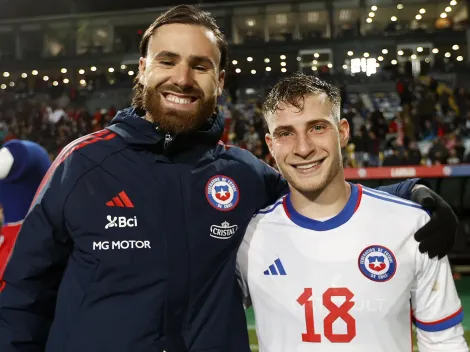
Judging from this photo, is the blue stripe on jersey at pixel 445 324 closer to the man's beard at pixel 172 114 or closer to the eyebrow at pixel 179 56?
the man's beard at pixel 172 114

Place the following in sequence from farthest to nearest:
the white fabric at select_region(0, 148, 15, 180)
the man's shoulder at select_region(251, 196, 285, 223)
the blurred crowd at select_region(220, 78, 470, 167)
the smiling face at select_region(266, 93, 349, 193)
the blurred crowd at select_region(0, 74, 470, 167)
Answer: the blurred crowd at select_region(0, 74, 470, 167) → the blurred crowd at select_region(220, 78, 470, 167) → the white fabric at select_region(0, 148, 15, 180) → the man's shoulder at select_region(251, 196, 285, 223) → the smiling face at select_region(266, 93, 349, 193)

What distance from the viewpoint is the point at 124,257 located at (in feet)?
4.91

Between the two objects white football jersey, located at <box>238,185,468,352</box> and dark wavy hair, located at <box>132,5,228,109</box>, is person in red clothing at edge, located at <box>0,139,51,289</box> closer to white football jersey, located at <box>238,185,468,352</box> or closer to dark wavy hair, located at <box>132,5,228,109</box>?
dark wavy hair, located at <box>132,5,228,109</box>

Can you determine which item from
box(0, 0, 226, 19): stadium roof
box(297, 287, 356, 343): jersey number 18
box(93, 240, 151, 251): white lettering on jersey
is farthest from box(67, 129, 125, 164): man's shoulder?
box(0, 0, 226, 19): stadium roof

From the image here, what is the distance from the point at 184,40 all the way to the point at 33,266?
2.64 ft

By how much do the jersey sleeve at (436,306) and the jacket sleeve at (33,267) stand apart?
3.62ft

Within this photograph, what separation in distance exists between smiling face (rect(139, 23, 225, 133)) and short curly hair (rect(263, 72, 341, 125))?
0.24 metres

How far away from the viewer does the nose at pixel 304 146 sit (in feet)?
5.49

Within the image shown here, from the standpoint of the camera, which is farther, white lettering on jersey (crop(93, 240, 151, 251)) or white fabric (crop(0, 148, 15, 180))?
white fabric (crop(0, 148, 15, 180))

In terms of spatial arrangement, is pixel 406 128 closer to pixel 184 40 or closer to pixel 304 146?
pixel 304 146

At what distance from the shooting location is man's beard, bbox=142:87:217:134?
5.24ft

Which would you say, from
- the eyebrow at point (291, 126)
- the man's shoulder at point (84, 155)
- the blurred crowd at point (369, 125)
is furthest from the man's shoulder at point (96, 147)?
the blurred crowd at point (369, 125)

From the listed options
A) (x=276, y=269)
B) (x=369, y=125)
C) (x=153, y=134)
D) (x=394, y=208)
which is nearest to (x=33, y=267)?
(x=153, y=134)

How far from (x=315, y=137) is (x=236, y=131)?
1284 centimetres
